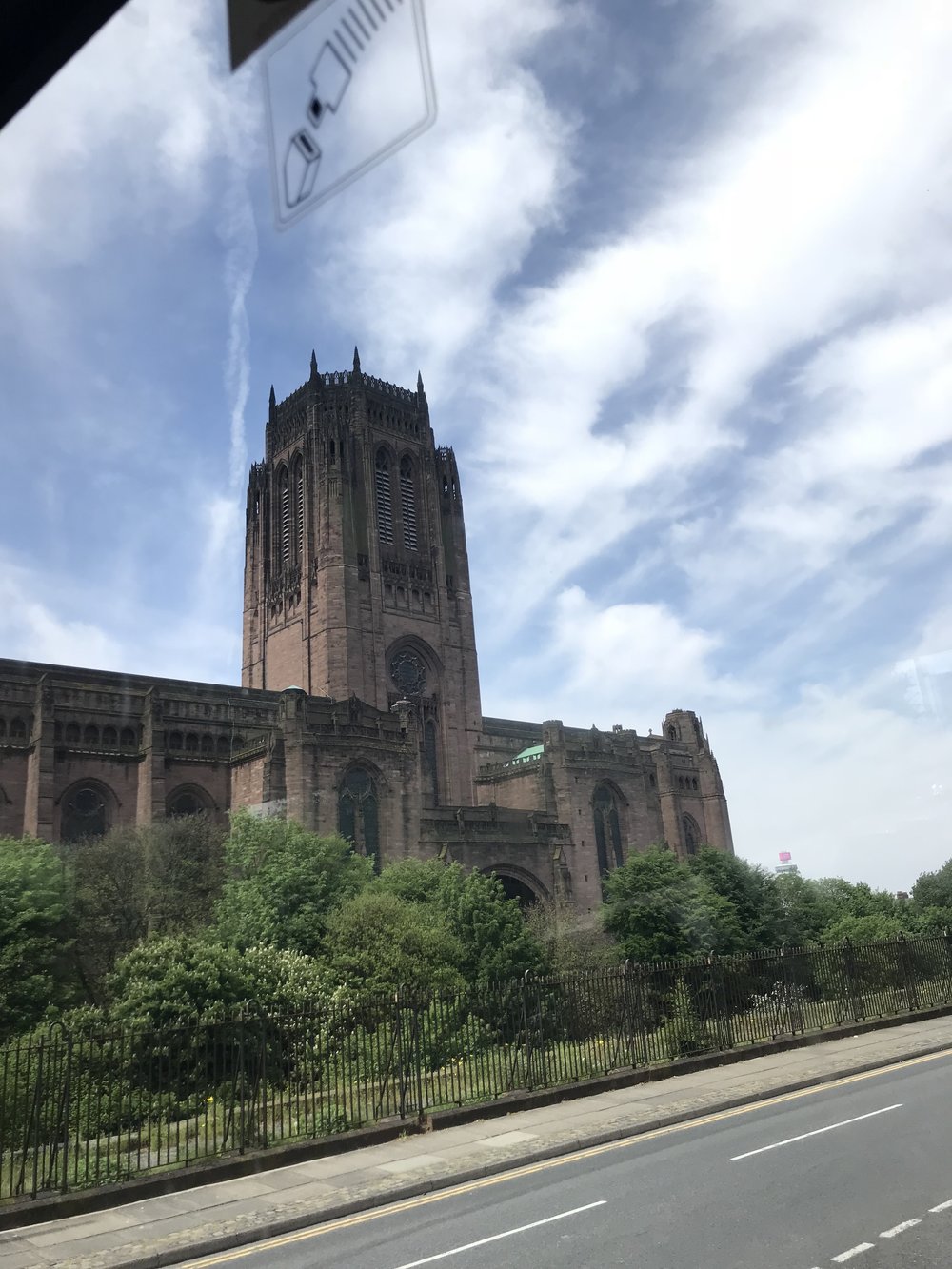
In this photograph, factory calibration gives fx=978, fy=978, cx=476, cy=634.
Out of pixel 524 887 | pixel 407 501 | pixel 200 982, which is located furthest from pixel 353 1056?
pixel 407 501

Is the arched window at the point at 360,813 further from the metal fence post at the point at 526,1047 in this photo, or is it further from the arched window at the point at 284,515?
the metal fence post at the point at 526,1047

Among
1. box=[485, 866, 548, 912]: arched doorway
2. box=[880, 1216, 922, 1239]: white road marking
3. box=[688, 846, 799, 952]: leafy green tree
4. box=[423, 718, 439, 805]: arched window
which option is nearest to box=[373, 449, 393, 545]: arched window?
box=[423, 718, 439, 805]: arched window

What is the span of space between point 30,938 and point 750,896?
1097 inches

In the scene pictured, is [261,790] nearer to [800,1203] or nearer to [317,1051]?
[317,1051]

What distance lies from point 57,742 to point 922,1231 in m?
Result: 41.8

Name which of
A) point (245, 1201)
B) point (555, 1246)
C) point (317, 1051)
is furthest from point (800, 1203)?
point (317, 1051)

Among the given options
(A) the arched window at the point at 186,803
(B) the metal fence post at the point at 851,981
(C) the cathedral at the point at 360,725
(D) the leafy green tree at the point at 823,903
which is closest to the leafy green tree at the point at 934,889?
(D) the leafy green tree at the point at 823,903

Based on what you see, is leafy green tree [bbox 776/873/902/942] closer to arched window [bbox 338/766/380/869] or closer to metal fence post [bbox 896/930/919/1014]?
metal fence post [bbox 896/930/919/1014]

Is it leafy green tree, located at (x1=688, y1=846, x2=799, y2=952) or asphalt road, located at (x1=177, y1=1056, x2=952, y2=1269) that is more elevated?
leafy green tree, located at (x1=688, y1=846, x2=799, y2=952)

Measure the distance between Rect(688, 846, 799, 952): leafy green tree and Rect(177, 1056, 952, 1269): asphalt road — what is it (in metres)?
26.3

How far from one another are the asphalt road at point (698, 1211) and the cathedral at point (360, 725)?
30509 millimetres

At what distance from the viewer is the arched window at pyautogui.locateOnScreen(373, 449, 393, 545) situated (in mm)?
65688

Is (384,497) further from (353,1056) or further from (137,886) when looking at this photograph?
(353,1056)

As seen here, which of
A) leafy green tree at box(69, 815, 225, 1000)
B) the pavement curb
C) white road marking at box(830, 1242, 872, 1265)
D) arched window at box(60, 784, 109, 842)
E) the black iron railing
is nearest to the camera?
white road marking at box(830, 1242, 872, 1265)
